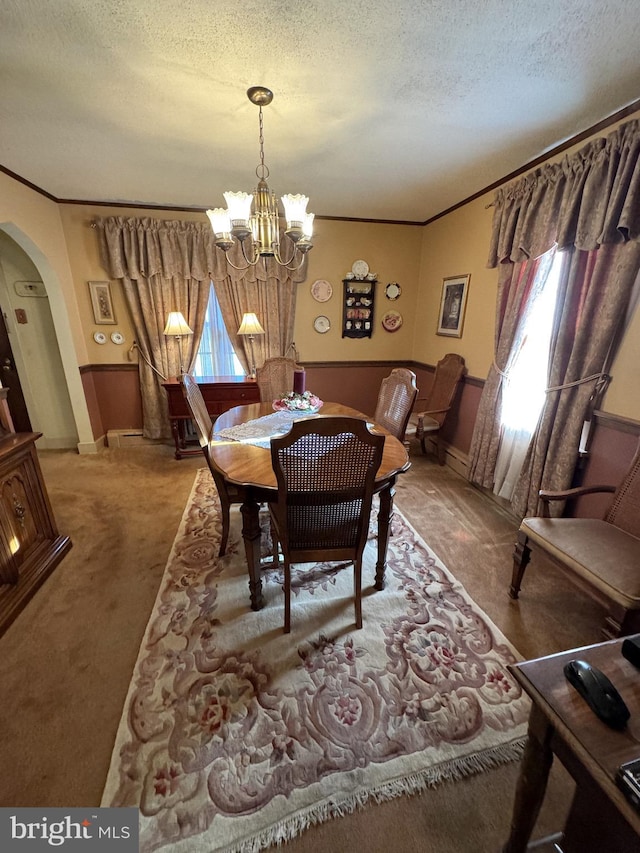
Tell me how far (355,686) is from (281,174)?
134 inches

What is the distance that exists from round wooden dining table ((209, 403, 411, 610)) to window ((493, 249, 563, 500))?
3.94ft

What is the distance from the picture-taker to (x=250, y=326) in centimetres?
359

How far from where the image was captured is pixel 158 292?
141 inches

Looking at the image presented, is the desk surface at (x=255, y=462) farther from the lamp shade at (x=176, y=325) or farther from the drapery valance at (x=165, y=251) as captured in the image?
the drapery valance at (x=165, y=251)

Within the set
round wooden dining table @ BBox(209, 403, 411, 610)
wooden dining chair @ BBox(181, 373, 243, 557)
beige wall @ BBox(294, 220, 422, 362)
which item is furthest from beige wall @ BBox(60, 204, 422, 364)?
round wooden dining table @ BBox(209, 403, 411, 610)

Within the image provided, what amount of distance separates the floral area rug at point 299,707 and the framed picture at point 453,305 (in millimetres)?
2483

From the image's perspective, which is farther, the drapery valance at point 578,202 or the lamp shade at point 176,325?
the lamp shade at point 176,325

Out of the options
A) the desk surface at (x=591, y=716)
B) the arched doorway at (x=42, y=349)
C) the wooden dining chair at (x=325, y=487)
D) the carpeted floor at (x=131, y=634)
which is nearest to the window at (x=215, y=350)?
the arched doorway at (x=42, y=349)

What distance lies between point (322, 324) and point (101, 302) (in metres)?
2.40

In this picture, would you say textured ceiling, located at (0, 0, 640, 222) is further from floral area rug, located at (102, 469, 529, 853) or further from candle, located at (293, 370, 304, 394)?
floral area rug, located at (102, 469, 529, 853)

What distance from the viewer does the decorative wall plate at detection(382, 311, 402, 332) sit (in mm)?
4152

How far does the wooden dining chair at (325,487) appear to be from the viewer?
1.29 metres

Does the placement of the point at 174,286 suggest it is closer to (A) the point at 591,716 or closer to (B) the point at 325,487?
(B) the point at 325,487

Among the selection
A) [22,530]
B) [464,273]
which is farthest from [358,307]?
[22,530]
